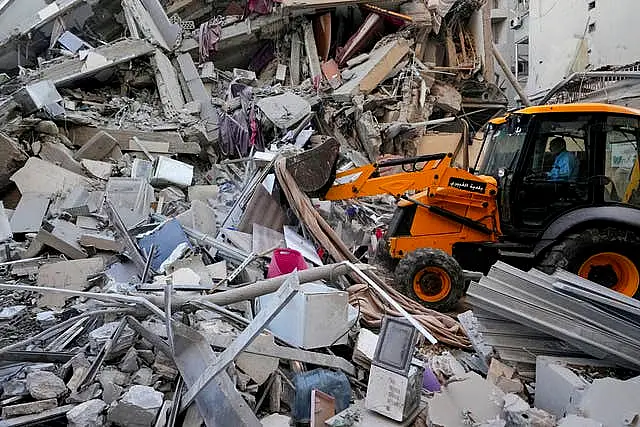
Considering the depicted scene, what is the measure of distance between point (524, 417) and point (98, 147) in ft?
23.2

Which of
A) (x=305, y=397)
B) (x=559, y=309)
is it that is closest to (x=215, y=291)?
(x=305, y=397)

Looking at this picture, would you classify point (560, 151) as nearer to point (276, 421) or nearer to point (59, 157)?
point (276, 421)

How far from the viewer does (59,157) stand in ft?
24.0

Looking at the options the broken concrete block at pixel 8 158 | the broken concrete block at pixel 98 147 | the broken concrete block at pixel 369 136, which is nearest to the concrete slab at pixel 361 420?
the broken concrete block at pixel 8 158

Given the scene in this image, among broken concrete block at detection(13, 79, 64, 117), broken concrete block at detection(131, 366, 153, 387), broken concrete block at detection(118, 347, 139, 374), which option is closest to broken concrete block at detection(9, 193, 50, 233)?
broken concrete block at detection(13, 79, 64, 117)

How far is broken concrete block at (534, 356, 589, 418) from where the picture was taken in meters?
2.99

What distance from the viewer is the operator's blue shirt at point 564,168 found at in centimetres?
506

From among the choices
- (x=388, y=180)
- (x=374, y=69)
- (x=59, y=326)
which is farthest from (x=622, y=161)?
(x=374, y=69)

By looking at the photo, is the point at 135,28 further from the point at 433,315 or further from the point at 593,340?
the point at 593,340

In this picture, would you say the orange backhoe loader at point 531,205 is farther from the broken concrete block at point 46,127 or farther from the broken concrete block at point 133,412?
the broken concrete block at point 46,127

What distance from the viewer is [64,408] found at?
2.85 metres

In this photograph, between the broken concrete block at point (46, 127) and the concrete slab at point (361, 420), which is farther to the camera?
the broken concrete block at point (46, 127)

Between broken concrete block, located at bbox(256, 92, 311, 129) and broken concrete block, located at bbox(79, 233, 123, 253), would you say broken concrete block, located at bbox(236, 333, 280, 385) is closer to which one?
broken concrete block, located at bbox(79, 233, 123, 253)

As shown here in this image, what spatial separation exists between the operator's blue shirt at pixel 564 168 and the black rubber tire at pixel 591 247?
549mm
